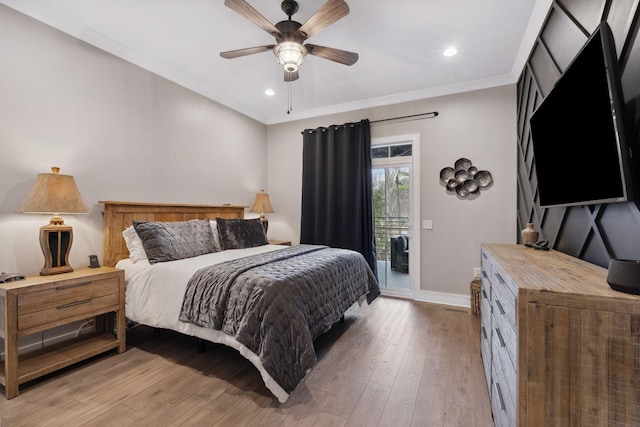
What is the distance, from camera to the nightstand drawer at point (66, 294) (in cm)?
185

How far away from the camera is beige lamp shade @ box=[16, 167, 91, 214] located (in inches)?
80.6

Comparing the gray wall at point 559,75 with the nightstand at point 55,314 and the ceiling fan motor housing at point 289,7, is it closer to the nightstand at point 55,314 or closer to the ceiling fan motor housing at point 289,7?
the ceiling fan motor housing at point 289,7

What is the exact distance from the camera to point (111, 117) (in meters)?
2.77

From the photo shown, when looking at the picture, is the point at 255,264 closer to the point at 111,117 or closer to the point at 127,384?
the point at 127,384

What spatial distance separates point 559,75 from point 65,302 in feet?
12.5

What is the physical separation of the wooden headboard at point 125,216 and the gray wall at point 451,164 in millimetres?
2772

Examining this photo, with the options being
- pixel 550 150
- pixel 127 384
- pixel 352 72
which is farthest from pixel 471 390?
pixel 352 72

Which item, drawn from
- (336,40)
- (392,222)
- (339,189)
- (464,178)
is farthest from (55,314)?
(464,178)

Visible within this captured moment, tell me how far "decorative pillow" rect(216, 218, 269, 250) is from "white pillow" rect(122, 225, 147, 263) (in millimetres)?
821

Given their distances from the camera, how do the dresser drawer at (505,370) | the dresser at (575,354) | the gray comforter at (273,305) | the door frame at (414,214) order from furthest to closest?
the door frame at (414,214)
the gray comforter at (273,305)
the dresser drawer at (505,370)
the dresser at (575,354)

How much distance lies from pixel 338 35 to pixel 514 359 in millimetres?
2676

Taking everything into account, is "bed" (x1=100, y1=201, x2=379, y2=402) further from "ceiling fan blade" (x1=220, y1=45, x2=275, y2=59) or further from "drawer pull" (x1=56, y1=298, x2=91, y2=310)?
"ceiling fan blade" (x1=220, y1=45, x2=275, y2=59)

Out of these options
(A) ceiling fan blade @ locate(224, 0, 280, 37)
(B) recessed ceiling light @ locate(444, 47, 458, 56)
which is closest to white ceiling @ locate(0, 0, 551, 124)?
(B) recessed ceiling light @ locate(444, 47, 458, 56)

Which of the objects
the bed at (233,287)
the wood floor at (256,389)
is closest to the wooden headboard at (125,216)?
the bed at (233,287)
